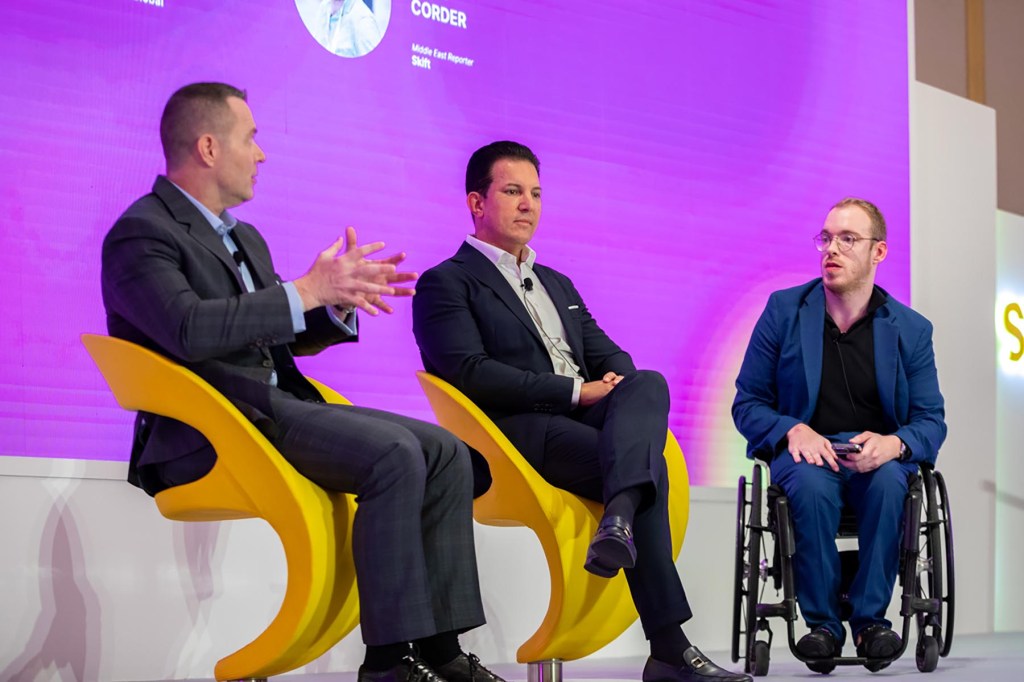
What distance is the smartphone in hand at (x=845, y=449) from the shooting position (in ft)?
11.0

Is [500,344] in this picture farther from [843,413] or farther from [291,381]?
[843,413]

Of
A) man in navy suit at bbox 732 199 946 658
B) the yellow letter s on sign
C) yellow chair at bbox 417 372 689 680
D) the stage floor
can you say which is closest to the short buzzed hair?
man in navy suit at bbox 732 199 946 658

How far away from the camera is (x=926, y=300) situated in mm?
5562

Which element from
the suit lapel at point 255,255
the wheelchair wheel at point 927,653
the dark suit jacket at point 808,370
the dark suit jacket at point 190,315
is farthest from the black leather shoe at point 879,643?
the suit lapel at point 255,255

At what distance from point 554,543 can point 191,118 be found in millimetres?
1172

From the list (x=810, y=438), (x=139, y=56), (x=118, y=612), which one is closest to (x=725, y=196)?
(x=810, y=438)

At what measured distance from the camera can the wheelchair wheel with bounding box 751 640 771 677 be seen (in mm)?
3238

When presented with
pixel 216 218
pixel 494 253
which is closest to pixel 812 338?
pixel 494 253

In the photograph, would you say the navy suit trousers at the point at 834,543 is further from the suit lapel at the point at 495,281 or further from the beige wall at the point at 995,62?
the beige wall at the point at 995,62

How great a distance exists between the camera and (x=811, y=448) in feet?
11.0

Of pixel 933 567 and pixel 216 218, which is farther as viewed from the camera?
pixel 933 567

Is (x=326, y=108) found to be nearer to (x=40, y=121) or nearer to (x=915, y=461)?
(x=40, y=121)

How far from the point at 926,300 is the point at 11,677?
4.11 meters

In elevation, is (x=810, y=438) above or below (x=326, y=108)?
below
